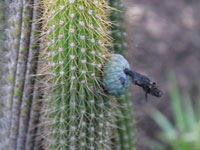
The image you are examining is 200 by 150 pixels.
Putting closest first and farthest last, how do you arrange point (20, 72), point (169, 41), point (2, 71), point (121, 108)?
point (20, 72), point (2, 71), point (121, 108), point (169, 41)

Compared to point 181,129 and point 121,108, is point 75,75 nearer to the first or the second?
point 121,108

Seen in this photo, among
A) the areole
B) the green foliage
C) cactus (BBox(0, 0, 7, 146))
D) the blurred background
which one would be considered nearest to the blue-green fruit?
the areole

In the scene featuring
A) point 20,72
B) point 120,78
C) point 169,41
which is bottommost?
point 120,78

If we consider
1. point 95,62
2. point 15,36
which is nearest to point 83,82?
point 95,62

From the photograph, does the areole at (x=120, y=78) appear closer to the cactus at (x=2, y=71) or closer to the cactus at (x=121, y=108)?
the cactus at (x=121, y=108)

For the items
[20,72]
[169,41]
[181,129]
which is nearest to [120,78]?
[20,72]
